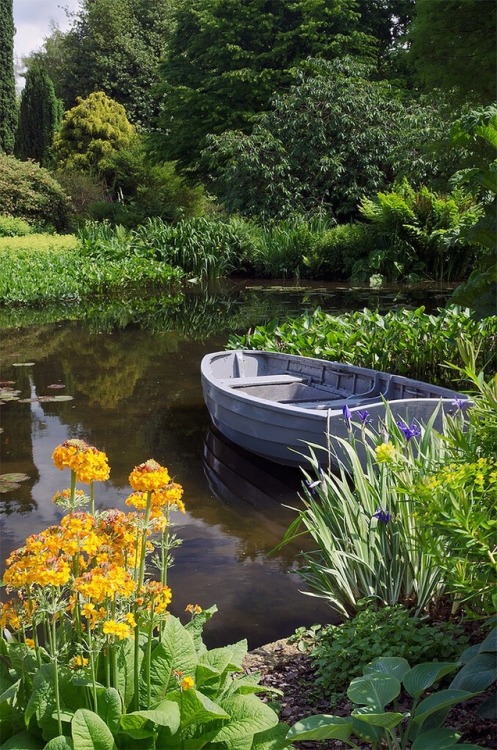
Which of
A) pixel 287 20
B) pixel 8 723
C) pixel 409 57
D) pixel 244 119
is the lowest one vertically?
pixel 8 723

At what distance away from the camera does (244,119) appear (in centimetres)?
2475

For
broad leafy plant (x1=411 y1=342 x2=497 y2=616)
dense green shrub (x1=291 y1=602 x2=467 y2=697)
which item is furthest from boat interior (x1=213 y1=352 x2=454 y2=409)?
broad leafy plant (x1=411 y1=342 x2=497 y2=616)

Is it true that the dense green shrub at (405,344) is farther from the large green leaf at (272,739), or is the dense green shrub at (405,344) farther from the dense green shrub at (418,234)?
the dense green shrub at (418,234)

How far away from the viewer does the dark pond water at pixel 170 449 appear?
4062 millimetres

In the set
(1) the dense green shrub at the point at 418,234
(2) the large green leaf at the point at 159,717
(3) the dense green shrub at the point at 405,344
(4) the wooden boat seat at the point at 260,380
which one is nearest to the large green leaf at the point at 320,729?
(2) the large green leaf at the point at 159,717

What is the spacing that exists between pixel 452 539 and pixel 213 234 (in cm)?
1835

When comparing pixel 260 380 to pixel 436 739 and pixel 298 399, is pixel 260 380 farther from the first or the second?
pixel 436 739

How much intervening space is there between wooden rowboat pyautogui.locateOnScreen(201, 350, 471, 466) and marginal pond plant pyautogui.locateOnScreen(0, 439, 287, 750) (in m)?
2.50

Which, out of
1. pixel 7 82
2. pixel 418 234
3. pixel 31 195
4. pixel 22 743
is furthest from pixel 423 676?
pixel 7 82

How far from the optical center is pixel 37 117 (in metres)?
29.5

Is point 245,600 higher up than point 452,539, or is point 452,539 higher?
point 452,539

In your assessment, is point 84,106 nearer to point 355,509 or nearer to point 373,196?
point 373,196

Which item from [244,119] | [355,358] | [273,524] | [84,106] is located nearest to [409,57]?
[355,358]

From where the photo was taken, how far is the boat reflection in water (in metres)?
3.81
